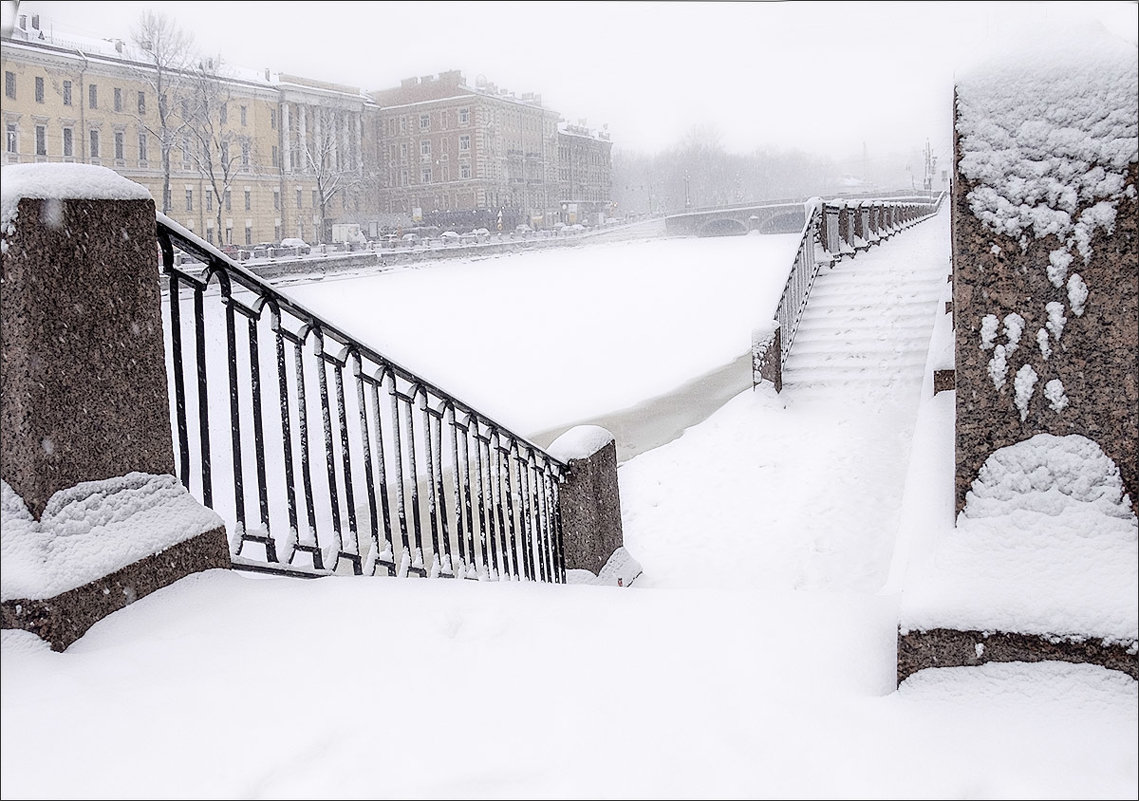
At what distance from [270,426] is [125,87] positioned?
7.97 metres

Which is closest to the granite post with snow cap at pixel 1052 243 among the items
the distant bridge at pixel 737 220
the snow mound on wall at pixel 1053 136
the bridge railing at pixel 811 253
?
the snow mound on wall at pixel 1053 136

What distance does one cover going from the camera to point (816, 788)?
5.12 ft

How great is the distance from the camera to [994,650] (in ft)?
5.84

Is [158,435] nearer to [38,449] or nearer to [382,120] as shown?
[38,449]

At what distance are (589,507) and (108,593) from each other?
3.26m

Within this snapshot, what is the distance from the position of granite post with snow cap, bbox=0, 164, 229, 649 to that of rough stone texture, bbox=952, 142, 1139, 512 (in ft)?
6.30

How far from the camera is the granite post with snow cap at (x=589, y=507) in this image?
5.07 metres

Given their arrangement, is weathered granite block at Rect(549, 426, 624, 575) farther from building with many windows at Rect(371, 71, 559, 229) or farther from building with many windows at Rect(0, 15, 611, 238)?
building with many windows at Rect(371, 71, 559, 229)

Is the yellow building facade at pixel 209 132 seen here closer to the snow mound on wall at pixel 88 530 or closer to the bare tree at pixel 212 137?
the bare tree at pixel 212 137

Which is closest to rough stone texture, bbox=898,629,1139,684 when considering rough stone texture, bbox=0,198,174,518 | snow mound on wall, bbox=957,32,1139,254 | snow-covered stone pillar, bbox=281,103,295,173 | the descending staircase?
snow mound on wall, bbox=957,32,1139,254

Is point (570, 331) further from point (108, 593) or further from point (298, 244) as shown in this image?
point (108, 593)

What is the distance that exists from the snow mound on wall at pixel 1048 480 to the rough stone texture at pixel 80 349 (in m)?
1.98

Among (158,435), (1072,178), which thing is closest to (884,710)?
(1072,178)

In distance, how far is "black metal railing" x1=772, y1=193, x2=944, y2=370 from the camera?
11.2m
